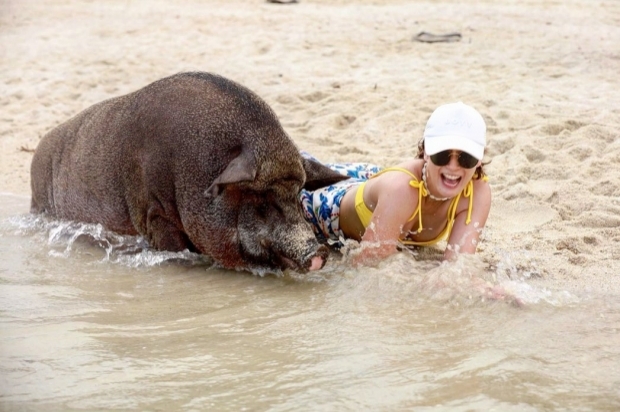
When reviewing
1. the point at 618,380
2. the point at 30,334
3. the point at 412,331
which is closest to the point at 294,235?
the point at 412,331

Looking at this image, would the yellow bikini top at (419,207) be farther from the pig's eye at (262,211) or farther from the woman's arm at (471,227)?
the pig's eye at (262,211)

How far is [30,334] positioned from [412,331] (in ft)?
5.77

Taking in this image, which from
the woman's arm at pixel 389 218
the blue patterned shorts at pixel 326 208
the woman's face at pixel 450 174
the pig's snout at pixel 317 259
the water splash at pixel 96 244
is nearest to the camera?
the woman's face at pixel 450 174

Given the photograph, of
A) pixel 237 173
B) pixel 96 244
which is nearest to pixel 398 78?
pixel 96 244

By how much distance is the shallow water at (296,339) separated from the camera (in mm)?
3496

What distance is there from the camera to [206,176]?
214 inches

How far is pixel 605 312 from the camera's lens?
14.9 feet

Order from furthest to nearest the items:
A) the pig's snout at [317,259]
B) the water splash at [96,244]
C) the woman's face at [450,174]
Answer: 1. the water splash at [96,244]
2. the pig's snout at [317,259]
3. the woman's face at [450,174]

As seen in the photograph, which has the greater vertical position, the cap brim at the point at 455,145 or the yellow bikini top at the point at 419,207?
the cap brim at the point at 455,145

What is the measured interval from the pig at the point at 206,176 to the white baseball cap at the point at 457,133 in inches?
33.3

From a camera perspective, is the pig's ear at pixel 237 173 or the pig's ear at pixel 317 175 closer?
the pig's ear at pixel 237 173

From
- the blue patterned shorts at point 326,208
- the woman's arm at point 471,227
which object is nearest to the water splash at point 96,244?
the blue patterned shorts at point 326,208

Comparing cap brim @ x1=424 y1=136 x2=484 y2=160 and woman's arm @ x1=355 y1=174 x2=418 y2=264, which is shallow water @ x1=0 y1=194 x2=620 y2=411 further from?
cap brim @ x1=424 y1=136 x2=484 y2=160

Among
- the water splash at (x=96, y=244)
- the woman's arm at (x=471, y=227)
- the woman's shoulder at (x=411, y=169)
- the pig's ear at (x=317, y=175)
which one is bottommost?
the water splash at (x=96, y=244)
